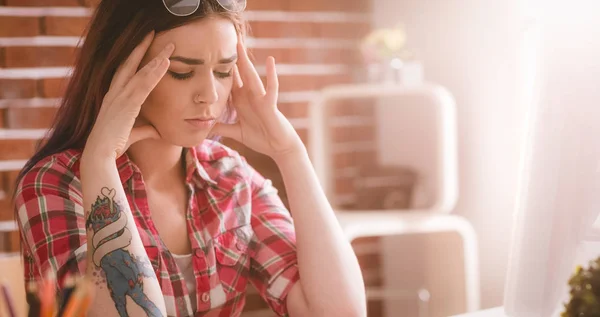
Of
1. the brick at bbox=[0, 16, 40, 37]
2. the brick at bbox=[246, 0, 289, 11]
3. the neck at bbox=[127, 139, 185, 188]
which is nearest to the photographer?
the neck at bbox=[127, 139, 185, 188]

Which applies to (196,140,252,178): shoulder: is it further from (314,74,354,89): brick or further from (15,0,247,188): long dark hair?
(314,74,354,89): brick

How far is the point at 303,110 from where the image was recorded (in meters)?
2.76

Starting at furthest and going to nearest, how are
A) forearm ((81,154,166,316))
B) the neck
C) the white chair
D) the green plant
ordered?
the white chair < the neck < forearm ((81,154,166,316)) < the green plant

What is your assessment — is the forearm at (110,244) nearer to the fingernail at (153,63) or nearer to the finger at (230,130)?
the fingernail at (153,63)

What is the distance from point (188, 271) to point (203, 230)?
0.26 ft

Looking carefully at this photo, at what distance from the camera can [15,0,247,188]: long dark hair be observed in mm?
1163

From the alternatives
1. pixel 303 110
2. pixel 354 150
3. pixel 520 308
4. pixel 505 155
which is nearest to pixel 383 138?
pixel 354 150

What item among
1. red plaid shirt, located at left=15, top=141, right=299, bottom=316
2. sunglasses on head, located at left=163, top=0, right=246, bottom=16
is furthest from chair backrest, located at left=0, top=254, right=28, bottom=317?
sunglasses on head, located at left=163, top=0, right=246, bottom=16

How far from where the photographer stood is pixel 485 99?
2539 mm

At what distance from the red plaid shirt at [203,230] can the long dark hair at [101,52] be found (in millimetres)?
41

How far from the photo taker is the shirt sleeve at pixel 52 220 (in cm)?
111

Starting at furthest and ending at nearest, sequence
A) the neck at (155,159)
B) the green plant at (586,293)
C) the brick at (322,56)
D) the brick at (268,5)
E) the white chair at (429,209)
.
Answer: the brick at (322,56), the brick at (268,5), the white chair at (429,209), the neck at (155,159), the green plant at (586,293)

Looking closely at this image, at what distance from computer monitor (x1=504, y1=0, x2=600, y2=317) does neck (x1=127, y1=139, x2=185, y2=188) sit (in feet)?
2.06

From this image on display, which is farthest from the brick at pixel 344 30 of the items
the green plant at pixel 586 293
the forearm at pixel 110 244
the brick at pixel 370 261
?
the green plant at pixel 586 293
